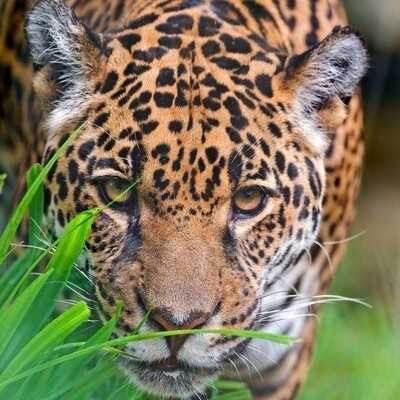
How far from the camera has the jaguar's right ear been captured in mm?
5059

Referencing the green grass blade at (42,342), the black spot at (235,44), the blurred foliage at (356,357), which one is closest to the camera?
the green grass blade at (42,342)

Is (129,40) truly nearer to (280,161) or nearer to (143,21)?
(143,21)

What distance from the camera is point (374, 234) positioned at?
12422 millimetres

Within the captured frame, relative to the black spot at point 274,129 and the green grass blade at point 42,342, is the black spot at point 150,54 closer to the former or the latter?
the black spot at point 274,129

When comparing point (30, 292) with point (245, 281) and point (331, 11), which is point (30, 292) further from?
point (331, 11)

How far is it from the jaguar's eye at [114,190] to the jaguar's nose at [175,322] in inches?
21.3

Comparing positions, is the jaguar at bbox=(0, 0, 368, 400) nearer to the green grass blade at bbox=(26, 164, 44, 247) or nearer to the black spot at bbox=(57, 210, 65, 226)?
the black spot at bbox=(57, 210, 65, 226)

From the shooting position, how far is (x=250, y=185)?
4.94 meters

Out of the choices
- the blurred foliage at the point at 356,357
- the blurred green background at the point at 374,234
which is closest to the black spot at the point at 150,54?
the blurred foliage at the point at 356,357

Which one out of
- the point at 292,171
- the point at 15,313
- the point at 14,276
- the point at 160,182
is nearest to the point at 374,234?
the point at 292,171

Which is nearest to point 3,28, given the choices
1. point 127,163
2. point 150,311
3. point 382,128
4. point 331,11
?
point 331,11

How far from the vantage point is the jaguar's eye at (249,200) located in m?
4.93

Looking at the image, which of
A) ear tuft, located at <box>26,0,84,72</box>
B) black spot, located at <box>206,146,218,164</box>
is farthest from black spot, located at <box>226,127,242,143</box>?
ear tuft, located at <box>26,0,84,72</box>

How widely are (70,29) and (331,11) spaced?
5.46 ft
